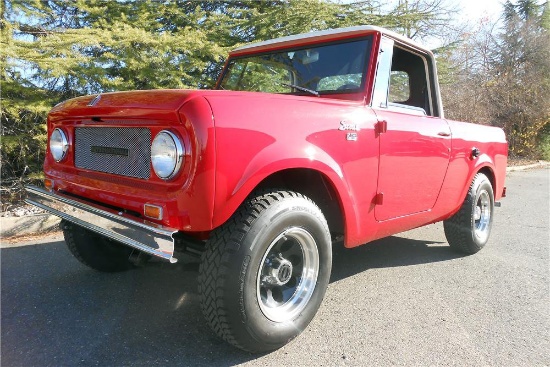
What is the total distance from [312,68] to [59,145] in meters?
1.92

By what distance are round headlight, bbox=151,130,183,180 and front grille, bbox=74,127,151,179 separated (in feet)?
0.45

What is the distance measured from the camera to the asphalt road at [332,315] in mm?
2229

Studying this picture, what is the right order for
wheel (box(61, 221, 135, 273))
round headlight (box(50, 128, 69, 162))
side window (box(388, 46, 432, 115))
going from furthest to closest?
1. side window (box(388, 46, 432, 115))
2. wheel (box(61, 221, 135, 273))
3. round headlight (box(50, 128, 69, 162))

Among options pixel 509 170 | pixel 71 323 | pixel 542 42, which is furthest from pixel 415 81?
pixel 542 42

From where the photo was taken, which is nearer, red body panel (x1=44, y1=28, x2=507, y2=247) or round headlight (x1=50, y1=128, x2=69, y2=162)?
red body panel (x1=44, y1=28, x2=507, y2=247)

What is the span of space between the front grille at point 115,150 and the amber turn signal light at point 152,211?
0.67ft

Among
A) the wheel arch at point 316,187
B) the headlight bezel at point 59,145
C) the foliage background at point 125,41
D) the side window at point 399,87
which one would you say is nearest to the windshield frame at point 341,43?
the side window at point 399,87

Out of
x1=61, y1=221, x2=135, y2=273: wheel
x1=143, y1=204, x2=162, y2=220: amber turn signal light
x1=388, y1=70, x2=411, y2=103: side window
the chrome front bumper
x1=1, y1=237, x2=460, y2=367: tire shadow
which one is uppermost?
x1=388, y1=70, x2=411, y2=103: side window

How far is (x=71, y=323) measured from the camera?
2549 millimetres

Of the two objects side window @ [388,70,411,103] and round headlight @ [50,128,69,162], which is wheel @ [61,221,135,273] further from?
side window @ [388,70,411,103]

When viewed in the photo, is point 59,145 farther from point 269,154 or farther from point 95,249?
point 269,154

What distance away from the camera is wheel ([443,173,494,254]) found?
398cm

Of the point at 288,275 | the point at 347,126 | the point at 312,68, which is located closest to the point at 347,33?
the point at 312,68

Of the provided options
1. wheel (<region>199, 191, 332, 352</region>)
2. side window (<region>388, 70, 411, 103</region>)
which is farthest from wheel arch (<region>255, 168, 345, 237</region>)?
side window (<region>388, 70, 411, 103</region>)
